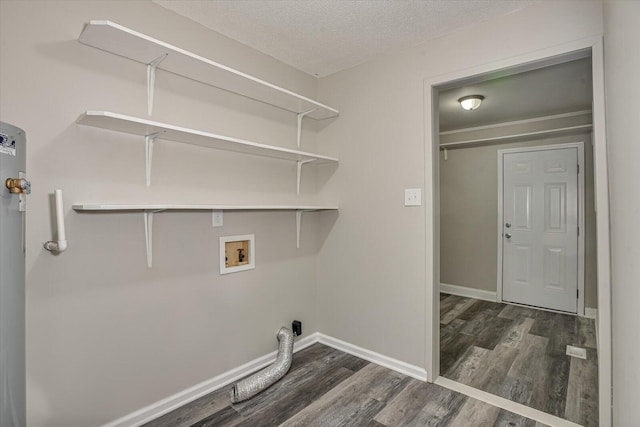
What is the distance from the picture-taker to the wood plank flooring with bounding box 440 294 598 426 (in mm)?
2062

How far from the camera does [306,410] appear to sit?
6.35 ft

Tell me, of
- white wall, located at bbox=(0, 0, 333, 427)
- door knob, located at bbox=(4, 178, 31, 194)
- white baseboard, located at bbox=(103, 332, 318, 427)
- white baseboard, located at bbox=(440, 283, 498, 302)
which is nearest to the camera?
door knob, located at bbox=(4, 178, 31, 194)

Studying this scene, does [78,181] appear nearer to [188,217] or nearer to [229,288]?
[188,217]

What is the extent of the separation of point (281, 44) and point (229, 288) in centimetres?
177

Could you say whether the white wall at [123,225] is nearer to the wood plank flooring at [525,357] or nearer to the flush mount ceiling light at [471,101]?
the wood plank flooring at [525,357]

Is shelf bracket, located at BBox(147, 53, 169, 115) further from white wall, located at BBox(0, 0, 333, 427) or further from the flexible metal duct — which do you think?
the flexible metal duct

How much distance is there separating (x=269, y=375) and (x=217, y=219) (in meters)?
1.11

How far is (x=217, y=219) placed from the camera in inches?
84.5

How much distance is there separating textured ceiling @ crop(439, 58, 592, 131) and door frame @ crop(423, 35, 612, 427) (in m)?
0.78

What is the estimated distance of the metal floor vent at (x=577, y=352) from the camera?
265 centimetres

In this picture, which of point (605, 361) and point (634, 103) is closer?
point (634, 103)

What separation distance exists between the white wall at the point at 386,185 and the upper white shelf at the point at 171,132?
19.6 inches

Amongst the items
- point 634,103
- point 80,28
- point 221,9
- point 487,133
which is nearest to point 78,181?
point 80,28

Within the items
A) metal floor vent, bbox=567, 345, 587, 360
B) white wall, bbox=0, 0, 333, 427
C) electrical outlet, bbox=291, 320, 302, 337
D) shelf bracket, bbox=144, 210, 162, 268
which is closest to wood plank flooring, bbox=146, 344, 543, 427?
white wall, bbox=0, 0, 333, 427
